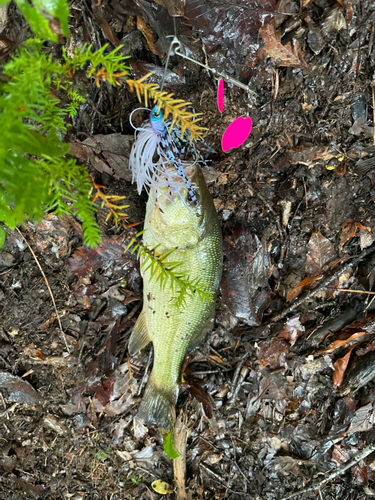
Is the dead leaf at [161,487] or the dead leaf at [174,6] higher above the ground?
the dead leaf at [174,6]

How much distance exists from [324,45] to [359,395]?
114 inches

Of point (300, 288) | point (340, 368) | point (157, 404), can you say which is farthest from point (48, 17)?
point (340, 368)

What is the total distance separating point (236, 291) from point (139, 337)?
906 millimetres

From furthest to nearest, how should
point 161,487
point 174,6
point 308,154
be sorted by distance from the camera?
point 161,487 < point 308,154 < point 174,6

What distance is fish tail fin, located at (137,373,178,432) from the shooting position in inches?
108

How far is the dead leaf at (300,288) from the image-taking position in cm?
285

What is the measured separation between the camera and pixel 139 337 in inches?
109

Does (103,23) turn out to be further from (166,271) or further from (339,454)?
(339,454)

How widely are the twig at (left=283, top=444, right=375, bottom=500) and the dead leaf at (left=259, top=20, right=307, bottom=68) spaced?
3272 mm

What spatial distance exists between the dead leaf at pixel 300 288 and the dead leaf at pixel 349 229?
0.39 m

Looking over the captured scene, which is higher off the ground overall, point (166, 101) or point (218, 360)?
point (166, 101)

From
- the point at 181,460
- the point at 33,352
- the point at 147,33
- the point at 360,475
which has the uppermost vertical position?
the point at 147,33

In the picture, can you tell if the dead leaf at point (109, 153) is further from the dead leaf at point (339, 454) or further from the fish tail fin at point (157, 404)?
the dead leaf at point (339, 454)

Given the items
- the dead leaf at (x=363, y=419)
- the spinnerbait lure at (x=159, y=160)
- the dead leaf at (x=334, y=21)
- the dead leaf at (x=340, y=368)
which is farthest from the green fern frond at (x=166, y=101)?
the dead leaf at (x=363, y=419)
